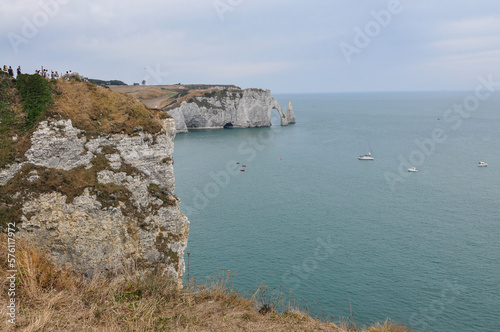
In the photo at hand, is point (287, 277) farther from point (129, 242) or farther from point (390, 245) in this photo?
point (129, 242)

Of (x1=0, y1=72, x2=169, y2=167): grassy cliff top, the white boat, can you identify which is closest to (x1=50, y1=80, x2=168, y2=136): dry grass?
(x1=0, y1=72, x2=169, y2=167): grassy cliff top

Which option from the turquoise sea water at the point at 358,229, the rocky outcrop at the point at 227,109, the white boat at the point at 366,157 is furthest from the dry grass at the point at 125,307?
the rocky outcrop at the point at 227,109

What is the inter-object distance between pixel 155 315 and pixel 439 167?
76.7m

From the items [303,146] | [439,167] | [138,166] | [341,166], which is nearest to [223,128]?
[303,146]

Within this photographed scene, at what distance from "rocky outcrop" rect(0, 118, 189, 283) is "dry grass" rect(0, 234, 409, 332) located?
550 centimetres

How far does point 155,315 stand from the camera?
9680mm

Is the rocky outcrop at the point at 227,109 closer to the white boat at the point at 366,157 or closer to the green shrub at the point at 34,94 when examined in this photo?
the white boat at the point at 366,157

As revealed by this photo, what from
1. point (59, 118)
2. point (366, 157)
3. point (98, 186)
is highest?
point (59, 118)

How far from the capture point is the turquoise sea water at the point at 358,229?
28.9 metres

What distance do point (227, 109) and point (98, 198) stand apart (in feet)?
388

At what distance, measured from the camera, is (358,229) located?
140 feet

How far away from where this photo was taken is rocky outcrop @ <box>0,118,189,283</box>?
56.9 ft

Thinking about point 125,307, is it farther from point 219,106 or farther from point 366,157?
point 219,106

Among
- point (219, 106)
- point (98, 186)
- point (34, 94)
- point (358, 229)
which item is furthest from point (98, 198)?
point (219, 106)
